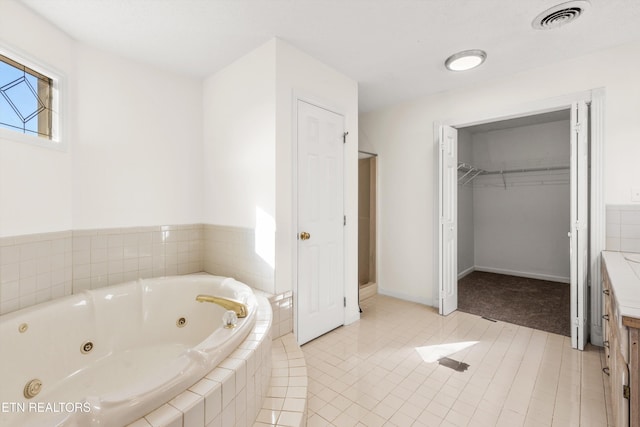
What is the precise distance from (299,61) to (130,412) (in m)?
2.38

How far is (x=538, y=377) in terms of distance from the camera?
6.30 feet

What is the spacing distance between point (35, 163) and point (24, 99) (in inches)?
16.8

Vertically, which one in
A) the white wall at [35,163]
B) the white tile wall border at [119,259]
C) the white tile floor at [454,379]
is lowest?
the white tile floor at [454,379]

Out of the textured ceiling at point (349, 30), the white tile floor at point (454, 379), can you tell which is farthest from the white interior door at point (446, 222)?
the textured ceiling at point (349, 30)

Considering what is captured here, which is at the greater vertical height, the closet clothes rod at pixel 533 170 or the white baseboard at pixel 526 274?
the closet clothes rod at pixel 533 170

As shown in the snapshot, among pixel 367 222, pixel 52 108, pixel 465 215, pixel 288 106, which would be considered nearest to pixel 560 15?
pixel 288 106

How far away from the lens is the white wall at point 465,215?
4531mm

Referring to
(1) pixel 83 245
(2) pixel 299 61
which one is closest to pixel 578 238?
(2) pixel 299 61

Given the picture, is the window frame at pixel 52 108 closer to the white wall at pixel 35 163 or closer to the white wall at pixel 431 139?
the white wall at pixel 35 163

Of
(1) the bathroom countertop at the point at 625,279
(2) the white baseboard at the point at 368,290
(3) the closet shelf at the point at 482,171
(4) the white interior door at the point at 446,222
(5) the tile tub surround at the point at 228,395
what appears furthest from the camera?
(3) the closet shelf at the point at 482,171

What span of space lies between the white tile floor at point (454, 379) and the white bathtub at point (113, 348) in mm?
776

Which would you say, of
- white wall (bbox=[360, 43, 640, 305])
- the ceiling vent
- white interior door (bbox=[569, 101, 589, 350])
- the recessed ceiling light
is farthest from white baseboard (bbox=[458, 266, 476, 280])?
the ceiling vent

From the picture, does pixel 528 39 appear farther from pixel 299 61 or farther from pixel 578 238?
pixel 299 61

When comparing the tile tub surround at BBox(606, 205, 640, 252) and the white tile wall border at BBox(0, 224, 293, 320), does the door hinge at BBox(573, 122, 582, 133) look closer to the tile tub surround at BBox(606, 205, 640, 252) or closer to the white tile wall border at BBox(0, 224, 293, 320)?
the tile tub surround at BBox(606, 205, 640, 252)
